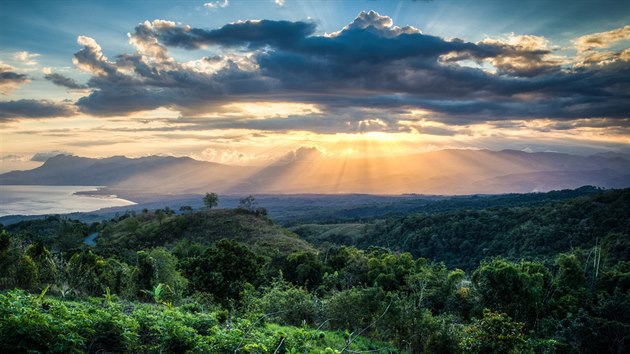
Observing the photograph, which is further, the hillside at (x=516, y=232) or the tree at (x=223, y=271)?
the hillside at (x=516, y=232)

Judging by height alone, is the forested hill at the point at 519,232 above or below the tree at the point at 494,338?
below

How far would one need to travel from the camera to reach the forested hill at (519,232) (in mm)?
67750

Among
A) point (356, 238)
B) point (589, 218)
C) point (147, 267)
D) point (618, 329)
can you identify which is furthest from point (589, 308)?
point (356, 238)

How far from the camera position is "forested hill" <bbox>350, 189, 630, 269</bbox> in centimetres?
Result: 6775

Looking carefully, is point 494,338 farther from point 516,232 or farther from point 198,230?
point 516,232

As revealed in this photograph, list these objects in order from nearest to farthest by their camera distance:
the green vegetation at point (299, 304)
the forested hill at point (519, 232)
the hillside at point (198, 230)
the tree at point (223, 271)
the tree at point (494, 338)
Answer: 1. the green vegetation at point (299, 304)
2. the tree at point (494, 338)
3. the tree at point (223, 271)
4. the forested hill at point (519, 232)
5. the hillside at point (198, 230)

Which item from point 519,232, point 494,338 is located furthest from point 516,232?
point 494,338

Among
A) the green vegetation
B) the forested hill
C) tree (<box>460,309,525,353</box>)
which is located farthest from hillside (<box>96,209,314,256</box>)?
tree (<box>460,309,525,353</box>)

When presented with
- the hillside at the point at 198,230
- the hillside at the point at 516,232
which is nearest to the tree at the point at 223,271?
the hillside at the point at 198,230

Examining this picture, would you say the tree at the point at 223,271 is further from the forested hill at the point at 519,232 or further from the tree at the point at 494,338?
the forested hill at the point at 519,232

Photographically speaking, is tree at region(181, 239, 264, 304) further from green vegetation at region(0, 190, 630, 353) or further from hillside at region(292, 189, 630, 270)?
hillside at region(292, 189, 630, 270)

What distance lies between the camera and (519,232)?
7919 centimetres

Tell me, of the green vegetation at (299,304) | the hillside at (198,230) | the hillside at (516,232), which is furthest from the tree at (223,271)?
the hillside at (516,232)

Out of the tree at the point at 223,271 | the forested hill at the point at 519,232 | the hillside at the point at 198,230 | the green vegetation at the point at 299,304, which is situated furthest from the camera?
the hillside at the point at 198,230
